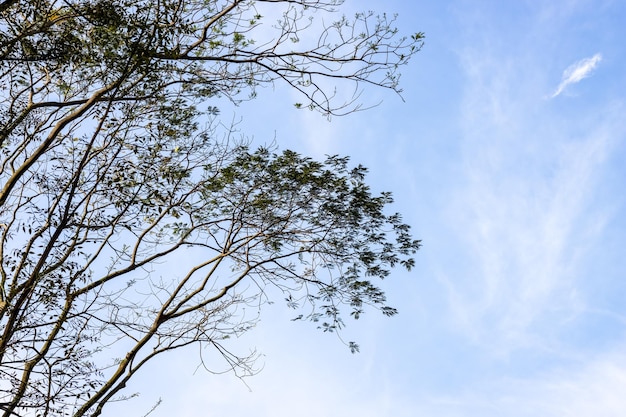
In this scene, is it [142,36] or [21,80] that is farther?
[21,80]

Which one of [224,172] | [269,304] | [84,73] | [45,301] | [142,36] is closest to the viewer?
[142,36]

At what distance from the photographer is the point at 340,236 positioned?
853 cm

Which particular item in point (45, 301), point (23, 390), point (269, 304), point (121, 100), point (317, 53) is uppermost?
point (317, 53)

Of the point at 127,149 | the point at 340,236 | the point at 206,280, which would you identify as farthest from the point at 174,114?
the point at 340,236

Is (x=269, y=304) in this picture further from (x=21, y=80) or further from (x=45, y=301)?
(x=21, y=80)

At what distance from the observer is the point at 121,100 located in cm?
658

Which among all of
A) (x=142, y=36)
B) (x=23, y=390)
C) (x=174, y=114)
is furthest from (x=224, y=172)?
(x=23, y=390)

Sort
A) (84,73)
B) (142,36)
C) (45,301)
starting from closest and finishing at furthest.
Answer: (142,36)
(45,301)
(84,73)

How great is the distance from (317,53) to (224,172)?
1.88 metres

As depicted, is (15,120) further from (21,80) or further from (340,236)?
(340,236)

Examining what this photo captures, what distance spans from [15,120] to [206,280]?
2926mm

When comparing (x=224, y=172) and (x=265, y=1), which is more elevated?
(x=265, y=1)

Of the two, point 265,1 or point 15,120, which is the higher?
point 265,1

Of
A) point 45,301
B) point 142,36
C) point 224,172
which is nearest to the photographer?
point 142,36
